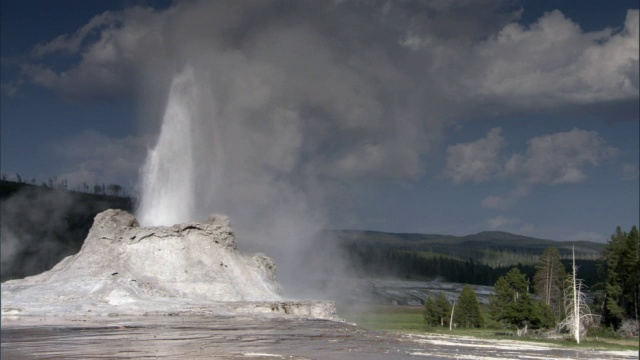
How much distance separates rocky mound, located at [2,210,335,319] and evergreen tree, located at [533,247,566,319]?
1256 inches

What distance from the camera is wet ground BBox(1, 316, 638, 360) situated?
86.1 feet

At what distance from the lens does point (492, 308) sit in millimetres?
77500

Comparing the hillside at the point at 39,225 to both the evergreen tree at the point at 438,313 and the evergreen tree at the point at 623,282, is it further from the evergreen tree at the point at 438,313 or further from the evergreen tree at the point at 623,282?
the evergreen tree at the point at 623,282

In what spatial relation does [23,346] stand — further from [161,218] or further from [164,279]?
[161,218]

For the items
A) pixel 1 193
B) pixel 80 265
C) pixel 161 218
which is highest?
pixel 1 193

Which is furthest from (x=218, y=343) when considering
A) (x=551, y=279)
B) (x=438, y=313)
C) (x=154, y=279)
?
(x=551, y=279)

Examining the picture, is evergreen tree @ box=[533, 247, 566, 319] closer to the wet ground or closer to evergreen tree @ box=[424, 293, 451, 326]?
evergreen tree @ box=[424, 293, 451, 326]

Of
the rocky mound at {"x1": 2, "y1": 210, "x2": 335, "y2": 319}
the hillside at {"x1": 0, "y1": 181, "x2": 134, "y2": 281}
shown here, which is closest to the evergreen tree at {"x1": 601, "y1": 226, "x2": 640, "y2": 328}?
the rocky mound at {"x1": 2, "y1": 210, "x2": 335, "y2": 319}

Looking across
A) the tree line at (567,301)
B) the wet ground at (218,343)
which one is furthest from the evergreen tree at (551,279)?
the wet ground at (218,343)

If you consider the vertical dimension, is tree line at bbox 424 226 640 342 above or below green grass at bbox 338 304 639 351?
above

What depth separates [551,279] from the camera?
77.6 m

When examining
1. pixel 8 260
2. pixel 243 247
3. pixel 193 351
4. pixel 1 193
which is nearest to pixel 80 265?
pixel 193 351

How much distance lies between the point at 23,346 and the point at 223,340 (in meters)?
8.37

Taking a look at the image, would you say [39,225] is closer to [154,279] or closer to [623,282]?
[154,279]
